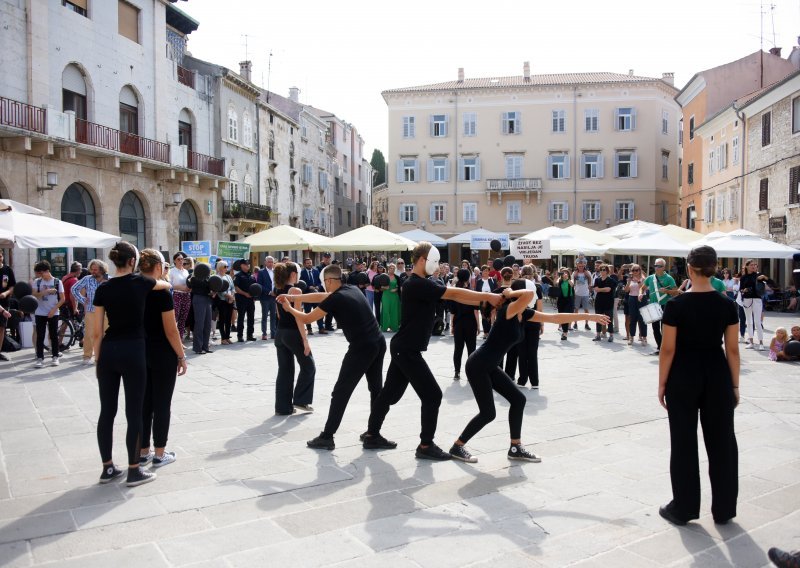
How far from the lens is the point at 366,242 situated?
18703 mm

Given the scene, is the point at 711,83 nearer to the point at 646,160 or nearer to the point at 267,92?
the point at 646,160

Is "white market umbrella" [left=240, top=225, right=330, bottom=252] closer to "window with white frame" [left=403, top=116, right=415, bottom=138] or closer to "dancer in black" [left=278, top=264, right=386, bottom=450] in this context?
"dancer in black" [left=278, top=264, right=386, bottom=450]

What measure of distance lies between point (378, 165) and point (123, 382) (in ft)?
252

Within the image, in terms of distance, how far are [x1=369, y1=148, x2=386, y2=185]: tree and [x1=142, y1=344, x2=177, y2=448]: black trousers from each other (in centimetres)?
7561

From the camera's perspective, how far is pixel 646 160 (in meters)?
41.6

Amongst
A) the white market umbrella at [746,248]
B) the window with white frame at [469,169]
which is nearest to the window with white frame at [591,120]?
the window with white frame at [469,169]

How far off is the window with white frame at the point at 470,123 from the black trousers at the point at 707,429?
39.9 m

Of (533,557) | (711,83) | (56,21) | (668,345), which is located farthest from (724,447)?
(711,83)

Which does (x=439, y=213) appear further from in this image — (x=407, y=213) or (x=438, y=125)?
(x=438, y=125)

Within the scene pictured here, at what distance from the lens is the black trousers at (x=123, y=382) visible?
4.79 meters

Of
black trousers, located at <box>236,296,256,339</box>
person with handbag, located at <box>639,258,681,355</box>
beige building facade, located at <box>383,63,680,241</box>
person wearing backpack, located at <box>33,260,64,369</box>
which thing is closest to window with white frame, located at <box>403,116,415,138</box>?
beige building facade, located at <box>383,63,680,241</box>

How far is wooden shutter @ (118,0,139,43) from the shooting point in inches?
927

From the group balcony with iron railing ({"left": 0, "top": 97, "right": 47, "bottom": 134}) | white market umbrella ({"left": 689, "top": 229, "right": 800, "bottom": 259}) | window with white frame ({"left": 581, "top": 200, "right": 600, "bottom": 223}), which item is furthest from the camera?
window with white frame ({"left": 581, "top": 200, "right": 600, "bottom": 223})

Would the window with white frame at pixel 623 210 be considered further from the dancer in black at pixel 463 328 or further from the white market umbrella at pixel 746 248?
the dancer in black at pixel 463 328
